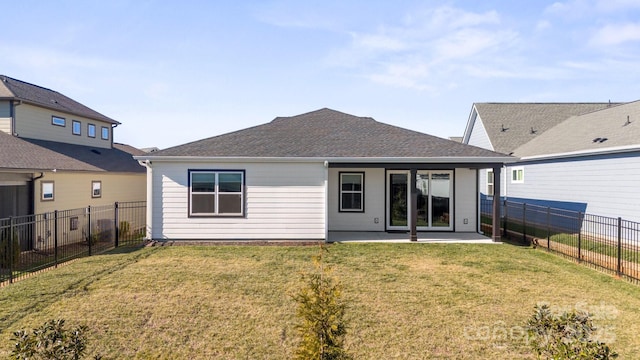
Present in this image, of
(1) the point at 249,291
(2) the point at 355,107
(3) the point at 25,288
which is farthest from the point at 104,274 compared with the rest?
(2) the point at 355,107

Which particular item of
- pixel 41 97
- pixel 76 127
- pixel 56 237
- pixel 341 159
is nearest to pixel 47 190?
pixel 56 237

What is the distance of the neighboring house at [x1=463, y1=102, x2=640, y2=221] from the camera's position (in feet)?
36.5

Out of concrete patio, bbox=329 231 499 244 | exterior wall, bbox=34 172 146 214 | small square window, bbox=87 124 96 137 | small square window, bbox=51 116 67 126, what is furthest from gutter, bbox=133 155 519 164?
small square window, bbox=87 124 96 137

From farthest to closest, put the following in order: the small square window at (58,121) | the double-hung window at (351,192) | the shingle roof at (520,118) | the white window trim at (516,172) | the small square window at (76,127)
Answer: the shingle roof at (520,118) < the small square window at (76,127) < the white window trim at (516,172) < the small square window at (58,121) < the double-hung window at (351,192)

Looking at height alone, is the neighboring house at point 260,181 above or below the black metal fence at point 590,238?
above

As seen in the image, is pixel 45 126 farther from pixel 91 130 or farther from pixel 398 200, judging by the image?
pixel 398 200

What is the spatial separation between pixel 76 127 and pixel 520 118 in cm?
2629

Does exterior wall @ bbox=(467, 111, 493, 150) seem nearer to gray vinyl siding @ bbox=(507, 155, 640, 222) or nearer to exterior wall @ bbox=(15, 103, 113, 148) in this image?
gray vinyl siding @ bbox=(507, 155, 640, 222)

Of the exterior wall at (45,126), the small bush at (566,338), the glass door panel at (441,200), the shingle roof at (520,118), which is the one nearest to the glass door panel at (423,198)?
the glass door panel at (441,200)

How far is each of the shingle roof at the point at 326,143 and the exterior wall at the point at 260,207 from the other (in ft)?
1.76

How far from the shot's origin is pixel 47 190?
1212cm

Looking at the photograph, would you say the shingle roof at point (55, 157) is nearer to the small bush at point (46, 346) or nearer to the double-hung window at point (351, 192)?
the small bush at point (46, 346)

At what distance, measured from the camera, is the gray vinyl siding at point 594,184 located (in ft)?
35.3

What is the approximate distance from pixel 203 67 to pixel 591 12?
1461 cm
